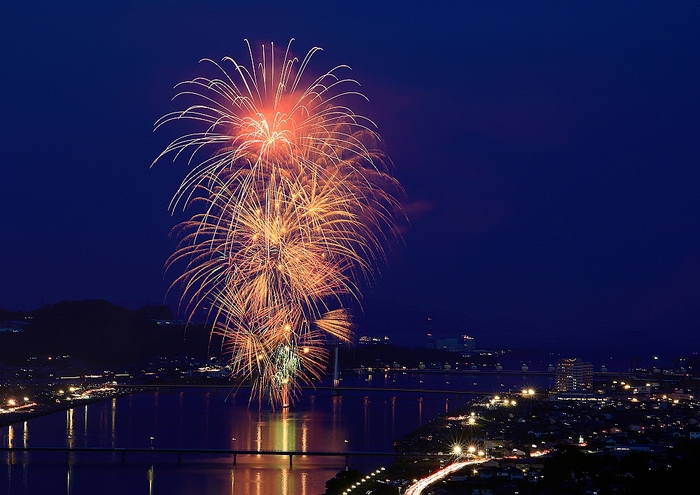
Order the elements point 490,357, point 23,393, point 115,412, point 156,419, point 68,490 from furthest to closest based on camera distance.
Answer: point 490,357
point 23,393
point 115,412
point 156,419
point 68,490

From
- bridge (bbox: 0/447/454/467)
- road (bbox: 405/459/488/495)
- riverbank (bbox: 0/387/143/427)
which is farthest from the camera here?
riverbank (bbox: 0/387/143/427)

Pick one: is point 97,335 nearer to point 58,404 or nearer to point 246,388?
point 246,388

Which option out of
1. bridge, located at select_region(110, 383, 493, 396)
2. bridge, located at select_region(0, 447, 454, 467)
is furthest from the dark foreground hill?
bridge, located at select_region(0, 447, 454, 467)

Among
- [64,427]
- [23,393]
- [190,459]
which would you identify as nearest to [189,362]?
[23,393]

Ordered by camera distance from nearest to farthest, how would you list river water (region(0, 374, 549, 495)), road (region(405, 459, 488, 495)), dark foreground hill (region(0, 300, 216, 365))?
road (region(405, 459, 488, 495)) → river water (region(0, 374, 549, 495)) → dark foreground hill (region(0, 300, 216, 365))

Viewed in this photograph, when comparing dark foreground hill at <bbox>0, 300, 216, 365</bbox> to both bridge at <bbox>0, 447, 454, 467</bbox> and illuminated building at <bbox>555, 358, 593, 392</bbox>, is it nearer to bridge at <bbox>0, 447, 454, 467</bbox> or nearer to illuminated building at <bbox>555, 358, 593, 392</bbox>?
illuminated building at <bbox>555, 358, 593, 392</bbox>

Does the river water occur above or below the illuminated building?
below

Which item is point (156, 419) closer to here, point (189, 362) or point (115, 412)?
point (115, 412)
